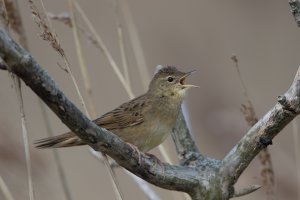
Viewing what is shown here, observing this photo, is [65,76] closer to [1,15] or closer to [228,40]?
[228,40]

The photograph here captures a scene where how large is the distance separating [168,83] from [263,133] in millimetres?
1330

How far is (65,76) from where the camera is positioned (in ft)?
16.5

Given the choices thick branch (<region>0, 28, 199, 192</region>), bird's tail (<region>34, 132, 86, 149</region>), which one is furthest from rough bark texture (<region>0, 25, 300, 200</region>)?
bird's tail (<region>34, 132, 86, 149</region>)

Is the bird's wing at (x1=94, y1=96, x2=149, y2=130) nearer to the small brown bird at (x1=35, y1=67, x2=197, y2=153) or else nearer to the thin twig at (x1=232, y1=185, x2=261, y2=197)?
the small brown bird at (x1=35, y1=67, x2=197, y2=153)

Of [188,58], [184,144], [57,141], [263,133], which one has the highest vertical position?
[188,58]

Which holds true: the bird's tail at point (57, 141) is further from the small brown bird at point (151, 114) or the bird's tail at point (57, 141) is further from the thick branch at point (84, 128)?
the thick branch at point (84, 128)

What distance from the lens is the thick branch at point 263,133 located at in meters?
2.08

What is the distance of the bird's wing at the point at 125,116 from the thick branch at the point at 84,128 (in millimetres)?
678

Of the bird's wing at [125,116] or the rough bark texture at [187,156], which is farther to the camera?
the bird's wing at [125,116]

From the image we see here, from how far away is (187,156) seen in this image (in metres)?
2.62

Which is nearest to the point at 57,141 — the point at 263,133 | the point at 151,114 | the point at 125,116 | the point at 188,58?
the point at 125,116

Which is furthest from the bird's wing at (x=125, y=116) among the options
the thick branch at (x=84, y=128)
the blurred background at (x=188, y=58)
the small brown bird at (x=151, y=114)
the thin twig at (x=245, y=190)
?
the blurred background at (x=188, y=58)

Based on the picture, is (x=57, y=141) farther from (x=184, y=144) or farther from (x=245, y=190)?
(x=245, y=190)

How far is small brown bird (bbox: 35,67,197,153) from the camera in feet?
10.0
